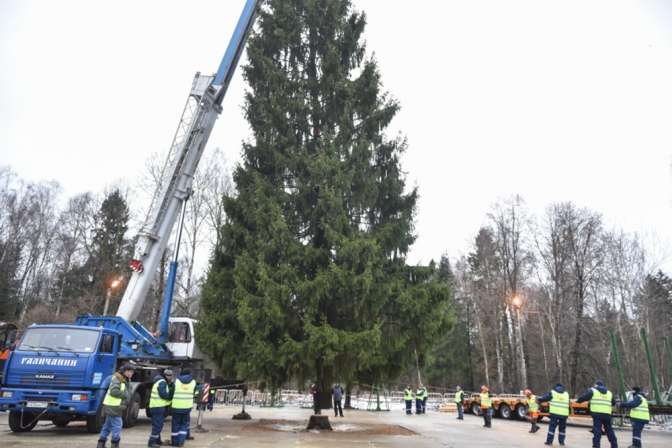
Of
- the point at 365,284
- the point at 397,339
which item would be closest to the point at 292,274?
the point at 365,284

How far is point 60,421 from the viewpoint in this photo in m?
11.4

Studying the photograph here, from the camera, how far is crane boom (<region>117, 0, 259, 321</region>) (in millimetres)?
12984

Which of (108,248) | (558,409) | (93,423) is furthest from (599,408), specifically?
(108,248)

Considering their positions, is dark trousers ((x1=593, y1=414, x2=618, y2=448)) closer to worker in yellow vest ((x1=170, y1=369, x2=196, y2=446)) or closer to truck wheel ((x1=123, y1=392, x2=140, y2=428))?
worker in yellow vest ((x1=170, y1=369, x2=196, y2=446))

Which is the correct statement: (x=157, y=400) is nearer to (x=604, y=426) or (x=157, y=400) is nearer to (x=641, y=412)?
(x=604, y=426)

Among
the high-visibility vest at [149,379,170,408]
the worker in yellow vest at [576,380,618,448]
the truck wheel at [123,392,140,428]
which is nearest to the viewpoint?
the high-visibility vest at [149,379,170,408]

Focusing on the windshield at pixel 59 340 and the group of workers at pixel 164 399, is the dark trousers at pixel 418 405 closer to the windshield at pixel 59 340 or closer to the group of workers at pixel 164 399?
the group of workers at pixel 164 399

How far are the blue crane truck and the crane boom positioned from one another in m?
0.03

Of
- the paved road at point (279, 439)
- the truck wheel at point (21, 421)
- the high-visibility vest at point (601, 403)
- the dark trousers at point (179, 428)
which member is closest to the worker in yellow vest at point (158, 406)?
the dark trousers at point (179, 428)

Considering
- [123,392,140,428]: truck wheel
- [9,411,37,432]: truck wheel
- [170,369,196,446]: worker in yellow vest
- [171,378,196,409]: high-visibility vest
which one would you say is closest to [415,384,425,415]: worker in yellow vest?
[123,392,140,428]: truck wheel

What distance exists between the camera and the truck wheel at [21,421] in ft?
33.7

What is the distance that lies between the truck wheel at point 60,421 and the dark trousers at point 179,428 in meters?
3.94

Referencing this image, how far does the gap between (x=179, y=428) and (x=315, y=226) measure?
255 inches

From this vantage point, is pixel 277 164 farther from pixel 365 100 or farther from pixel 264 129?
pixel 365 100
